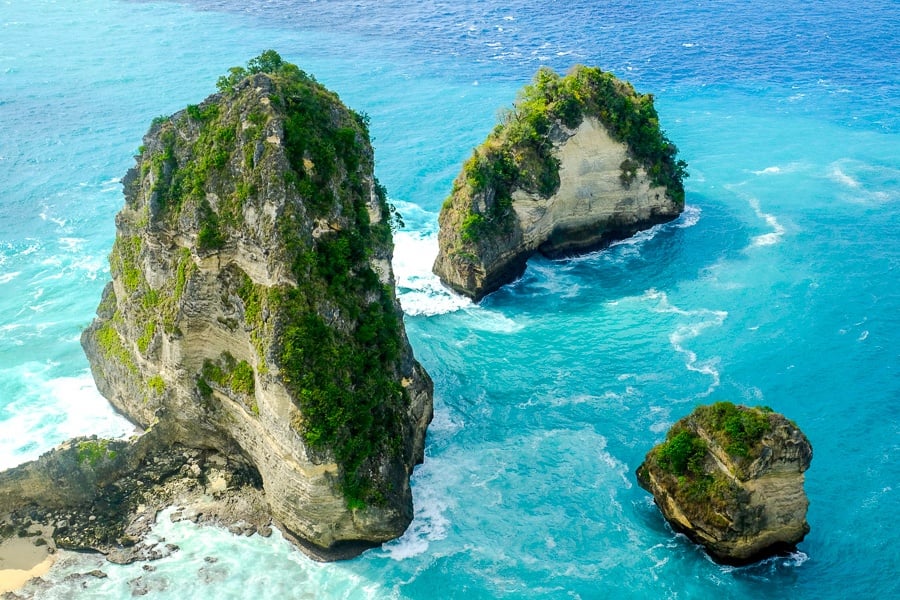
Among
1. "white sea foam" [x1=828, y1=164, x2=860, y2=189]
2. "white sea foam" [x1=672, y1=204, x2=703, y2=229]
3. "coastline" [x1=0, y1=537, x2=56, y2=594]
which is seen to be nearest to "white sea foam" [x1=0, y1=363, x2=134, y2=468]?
"coastline" [x1=0, y1=537, x2=56, y2=594]

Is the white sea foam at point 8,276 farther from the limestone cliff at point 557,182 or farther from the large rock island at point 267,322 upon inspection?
the limestone cliff at point 557,182

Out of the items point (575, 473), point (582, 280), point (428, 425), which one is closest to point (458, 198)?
point (582, 280)

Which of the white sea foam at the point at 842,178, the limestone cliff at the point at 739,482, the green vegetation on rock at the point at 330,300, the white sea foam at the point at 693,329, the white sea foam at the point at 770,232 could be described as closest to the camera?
the green vegetation on rock at the point at 330,300

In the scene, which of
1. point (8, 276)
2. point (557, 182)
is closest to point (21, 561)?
point (8, 276)

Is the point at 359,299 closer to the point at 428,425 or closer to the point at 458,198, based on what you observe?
the point at 428,425

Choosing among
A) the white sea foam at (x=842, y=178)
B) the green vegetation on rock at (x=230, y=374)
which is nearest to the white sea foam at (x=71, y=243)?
the green vegetation on rock at (x=230, y=374)

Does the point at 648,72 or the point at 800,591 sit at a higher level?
the point at 648,72

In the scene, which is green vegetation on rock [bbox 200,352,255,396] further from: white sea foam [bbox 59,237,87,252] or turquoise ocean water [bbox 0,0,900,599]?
white sea foam [bbox 59,237,87,252]
